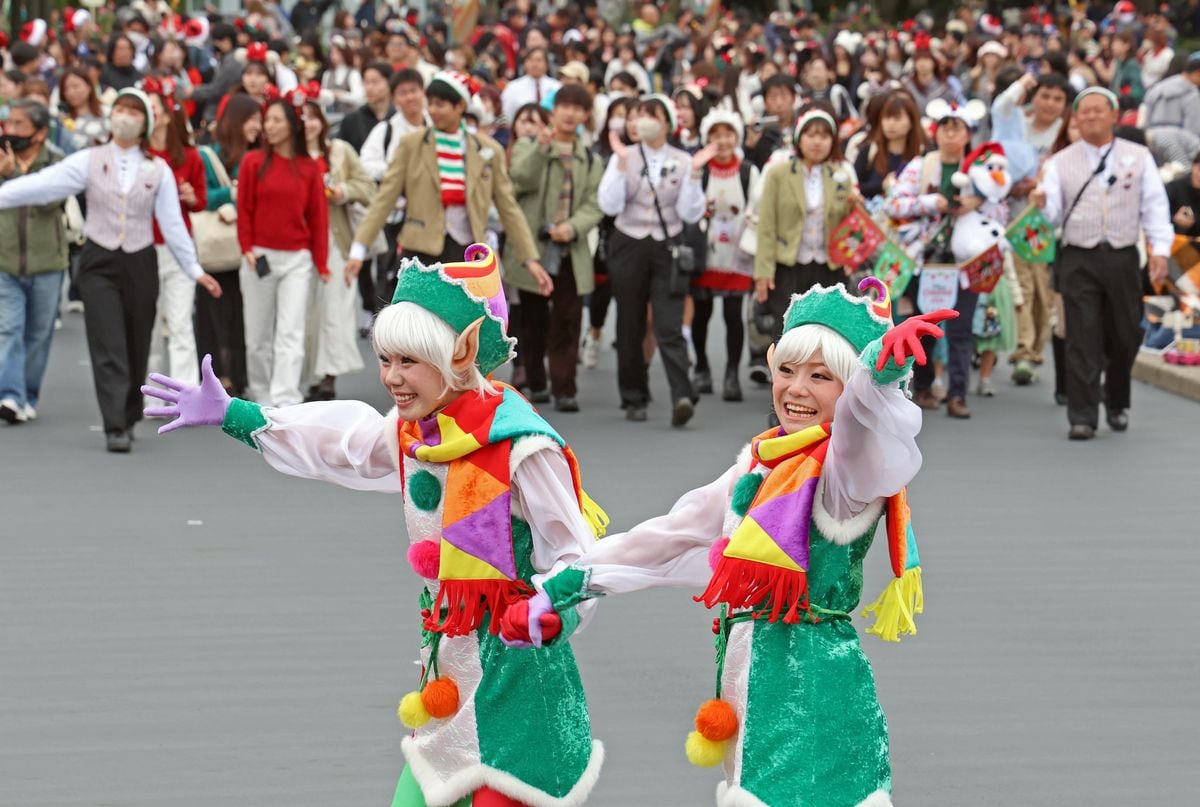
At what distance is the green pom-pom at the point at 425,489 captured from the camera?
15.8ft

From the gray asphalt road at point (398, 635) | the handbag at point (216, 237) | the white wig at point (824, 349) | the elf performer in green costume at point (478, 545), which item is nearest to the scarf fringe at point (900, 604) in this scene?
the white wig at point (824, 349)

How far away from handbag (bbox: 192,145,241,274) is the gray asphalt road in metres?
1.51

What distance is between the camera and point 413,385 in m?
4.72

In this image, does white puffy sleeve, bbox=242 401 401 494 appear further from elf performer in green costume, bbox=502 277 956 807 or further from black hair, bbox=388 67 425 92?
black hair, bbox=388 67 425 92

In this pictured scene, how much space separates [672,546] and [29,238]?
881 cm

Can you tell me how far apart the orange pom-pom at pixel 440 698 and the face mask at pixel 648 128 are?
A: 8.40 meters

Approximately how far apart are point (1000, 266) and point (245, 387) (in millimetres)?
4990

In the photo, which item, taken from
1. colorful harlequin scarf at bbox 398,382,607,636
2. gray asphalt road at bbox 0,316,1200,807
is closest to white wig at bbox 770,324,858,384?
colorful harlequin scarf at bbox 398,382,607,636

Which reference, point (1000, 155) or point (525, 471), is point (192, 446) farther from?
point (525, 471)

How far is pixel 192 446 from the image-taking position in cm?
1236

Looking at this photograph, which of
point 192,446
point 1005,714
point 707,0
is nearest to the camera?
point 1005,714

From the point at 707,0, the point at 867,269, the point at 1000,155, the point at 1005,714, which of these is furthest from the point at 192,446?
the point at 707,0

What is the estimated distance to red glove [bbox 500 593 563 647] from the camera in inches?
172

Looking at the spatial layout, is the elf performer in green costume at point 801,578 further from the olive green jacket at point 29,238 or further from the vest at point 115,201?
the olive green jacket at point 29,238
